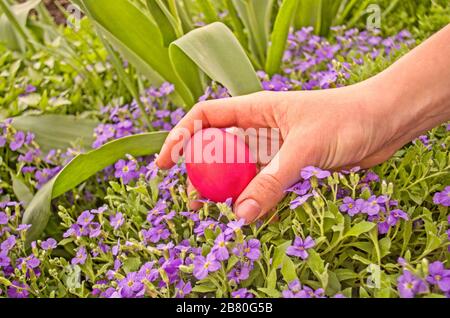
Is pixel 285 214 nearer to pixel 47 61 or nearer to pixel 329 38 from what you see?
pixel 329 38

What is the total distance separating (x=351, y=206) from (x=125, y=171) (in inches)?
22.6

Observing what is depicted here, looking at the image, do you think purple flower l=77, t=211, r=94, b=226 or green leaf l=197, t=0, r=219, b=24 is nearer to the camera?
purple flower l=77, t=211, r=94, b=226

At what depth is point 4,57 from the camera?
2.04 m

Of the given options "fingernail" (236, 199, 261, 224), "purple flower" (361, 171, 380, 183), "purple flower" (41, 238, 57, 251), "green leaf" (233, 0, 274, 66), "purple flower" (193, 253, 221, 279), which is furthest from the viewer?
"green leaf" (233, 0, 274, 66)

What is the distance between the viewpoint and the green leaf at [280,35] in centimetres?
159

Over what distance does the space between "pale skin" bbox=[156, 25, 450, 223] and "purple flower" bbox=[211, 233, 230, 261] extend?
99 mm

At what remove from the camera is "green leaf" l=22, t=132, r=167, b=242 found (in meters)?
1.36

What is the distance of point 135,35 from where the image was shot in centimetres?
160

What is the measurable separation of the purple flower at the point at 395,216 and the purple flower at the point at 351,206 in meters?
0.06

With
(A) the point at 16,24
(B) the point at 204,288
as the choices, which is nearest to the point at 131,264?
(B) the point at 204,288

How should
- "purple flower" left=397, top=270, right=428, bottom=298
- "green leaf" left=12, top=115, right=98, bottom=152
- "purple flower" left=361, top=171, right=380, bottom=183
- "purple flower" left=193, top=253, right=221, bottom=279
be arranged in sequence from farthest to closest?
"green leaf" left=12, top=115, right=98, bottom=152 < "purple flower" left=361, top=171, right=380, bottom=183 < "purple flower" left=193, top=253, right=221, bottom=279 < "purple flower" left=397, top=270, right=428, bottom=298

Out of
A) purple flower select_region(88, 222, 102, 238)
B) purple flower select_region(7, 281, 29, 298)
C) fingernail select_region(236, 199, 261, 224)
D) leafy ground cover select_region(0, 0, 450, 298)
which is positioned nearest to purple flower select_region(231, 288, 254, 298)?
leafy ground cover select_region(0, 0, 450, 298)

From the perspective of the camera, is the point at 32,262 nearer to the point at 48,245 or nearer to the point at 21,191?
the point at 48,245

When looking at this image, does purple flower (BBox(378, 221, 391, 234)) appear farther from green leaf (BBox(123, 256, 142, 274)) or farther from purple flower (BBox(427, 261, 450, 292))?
green leaf (BBox(123, 256, 142, 274))
